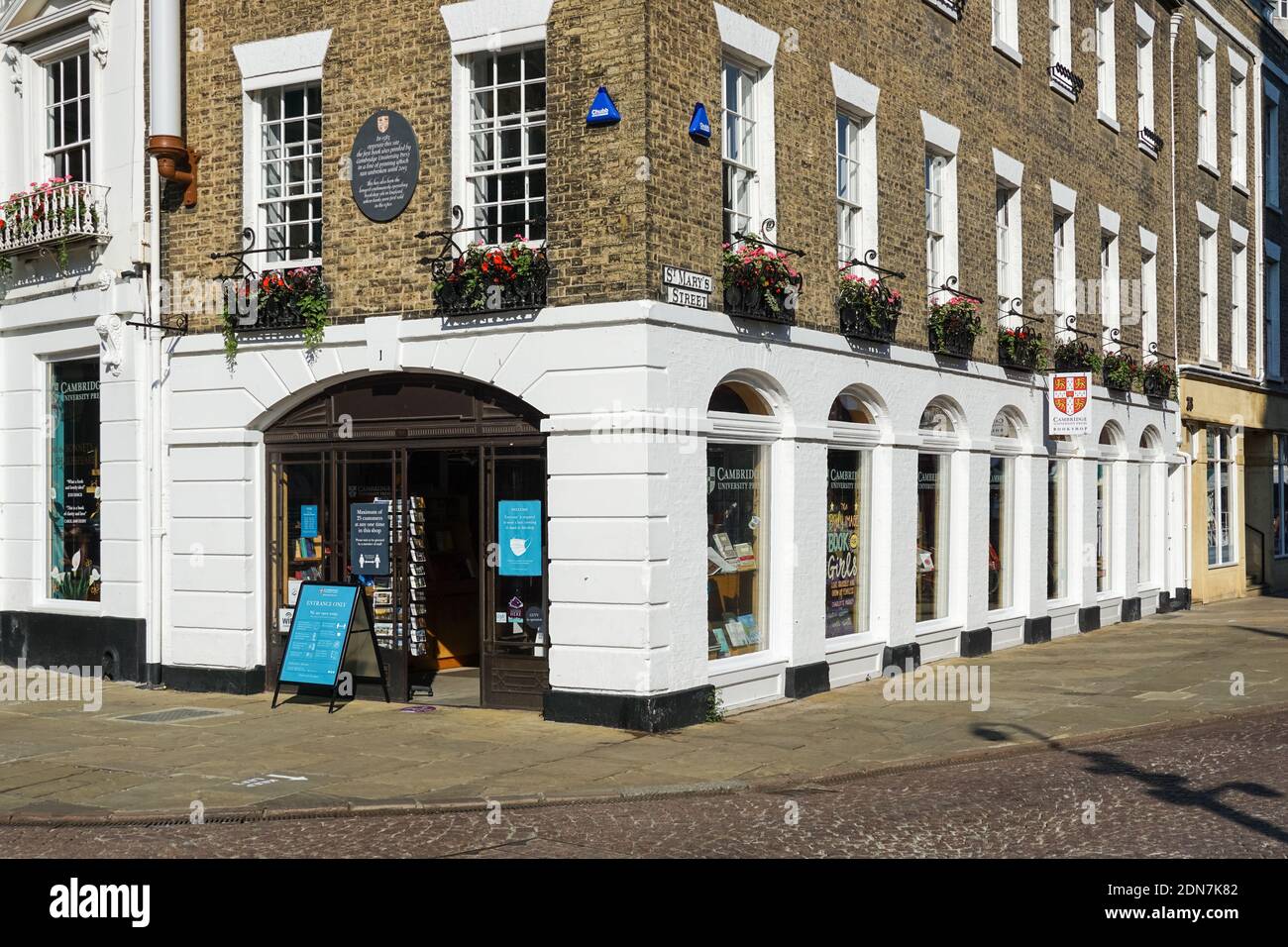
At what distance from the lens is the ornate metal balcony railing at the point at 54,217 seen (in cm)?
1627

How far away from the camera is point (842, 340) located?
Result: 16.2 meters

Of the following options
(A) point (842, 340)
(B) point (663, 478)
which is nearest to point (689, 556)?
(B) point (663, 478)

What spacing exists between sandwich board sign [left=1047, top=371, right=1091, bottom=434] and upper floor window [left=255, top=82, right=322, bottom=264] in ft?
35.9

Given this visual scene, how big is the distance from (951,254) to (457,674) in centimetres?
800

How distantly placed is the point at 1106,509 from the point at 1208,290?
263 inches

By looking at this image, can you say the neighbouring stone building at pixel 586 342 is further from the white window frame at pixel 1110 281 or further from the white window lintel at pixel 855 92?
the white window frame at pixel 1110 281

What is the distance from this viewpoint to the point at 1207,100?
94.4ft

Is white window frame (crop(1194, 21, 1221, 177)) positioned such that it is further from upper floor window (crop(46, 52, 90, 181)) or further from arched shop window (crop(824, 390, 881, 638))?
upper floor window (crop(46, 52, 90, 181))

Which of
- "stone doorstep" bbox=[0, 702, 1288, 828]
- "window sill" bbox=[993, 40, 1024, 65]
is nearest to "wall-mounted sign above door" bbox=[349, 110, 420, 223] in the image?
"stone doorstep" bbox=[0, 702, 1288, 828]

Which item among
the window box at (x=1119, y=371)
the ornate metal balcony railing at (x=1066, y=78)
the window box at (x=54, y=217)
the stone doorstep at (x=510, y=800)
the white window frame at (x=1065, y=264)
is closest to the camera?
the stone doorstep at (x=510, y=800)

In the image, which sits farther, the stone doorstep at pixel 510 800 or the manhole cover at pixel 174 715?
the manhole cover at pixel 174 715

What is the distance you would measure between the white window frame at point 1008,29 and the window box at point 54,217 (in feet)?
38.5

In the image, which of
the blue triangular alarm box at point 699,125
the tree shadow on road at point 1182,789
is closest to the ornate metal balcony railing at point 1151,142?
the blue triangular alarm box at point 699,125
